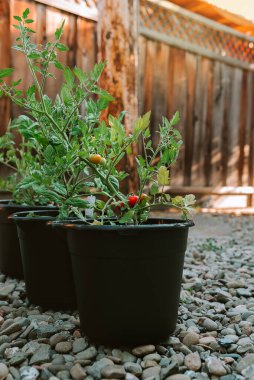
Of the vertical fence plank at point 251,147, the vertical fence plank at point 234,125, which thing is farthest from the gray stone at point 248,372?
the vertical fence plank at point 251,147

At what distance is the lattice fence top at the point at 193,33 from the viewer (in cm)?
453

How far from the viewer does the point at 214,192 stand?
5.16 m

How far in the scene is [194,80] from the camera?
495cm

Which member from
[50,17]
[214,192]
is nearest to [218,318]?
[50,17]

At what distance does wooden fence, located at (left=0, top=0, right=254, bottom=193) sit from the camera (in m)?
3.96

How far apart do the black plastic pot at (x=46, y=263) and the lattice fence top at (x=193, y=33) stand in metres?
3.16

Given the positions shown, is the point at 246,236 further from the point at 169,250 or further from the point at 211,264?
the point at 169,250

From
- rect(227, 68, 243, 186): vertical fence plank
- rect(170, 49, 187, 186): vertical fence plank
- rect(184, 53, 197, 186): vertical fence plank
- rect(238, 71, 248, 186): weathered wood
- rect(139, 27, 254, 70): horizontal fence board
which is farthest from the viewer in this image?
rect(238, 71, 248, 186): weathered wood

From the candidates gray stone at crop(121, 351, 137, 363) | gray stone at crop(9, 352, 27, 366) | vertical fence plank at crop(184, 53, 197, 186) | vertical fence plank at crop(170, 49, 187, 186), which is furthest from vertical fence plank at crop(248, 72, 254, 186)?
gray stone at crop(9, 352, 27, 366)

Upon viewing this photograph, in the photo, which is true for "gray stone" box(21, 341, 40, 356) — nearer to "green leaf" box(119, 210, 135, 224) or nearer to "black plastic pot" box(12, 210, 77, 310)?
"black plastic pot" box(12, 210, 77, 310)

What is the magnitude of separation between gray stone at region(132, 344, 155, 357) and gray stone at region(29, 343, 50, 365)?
0.25m

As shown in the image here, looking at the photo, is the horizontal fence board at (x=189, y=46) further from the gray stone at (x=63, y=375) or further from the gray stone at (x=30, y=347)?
the gray stone at (x=63, y=375)

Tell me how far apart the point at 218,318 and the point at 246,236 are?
2.18 meters

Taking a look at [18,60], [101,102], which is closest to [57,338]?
[101,102]
